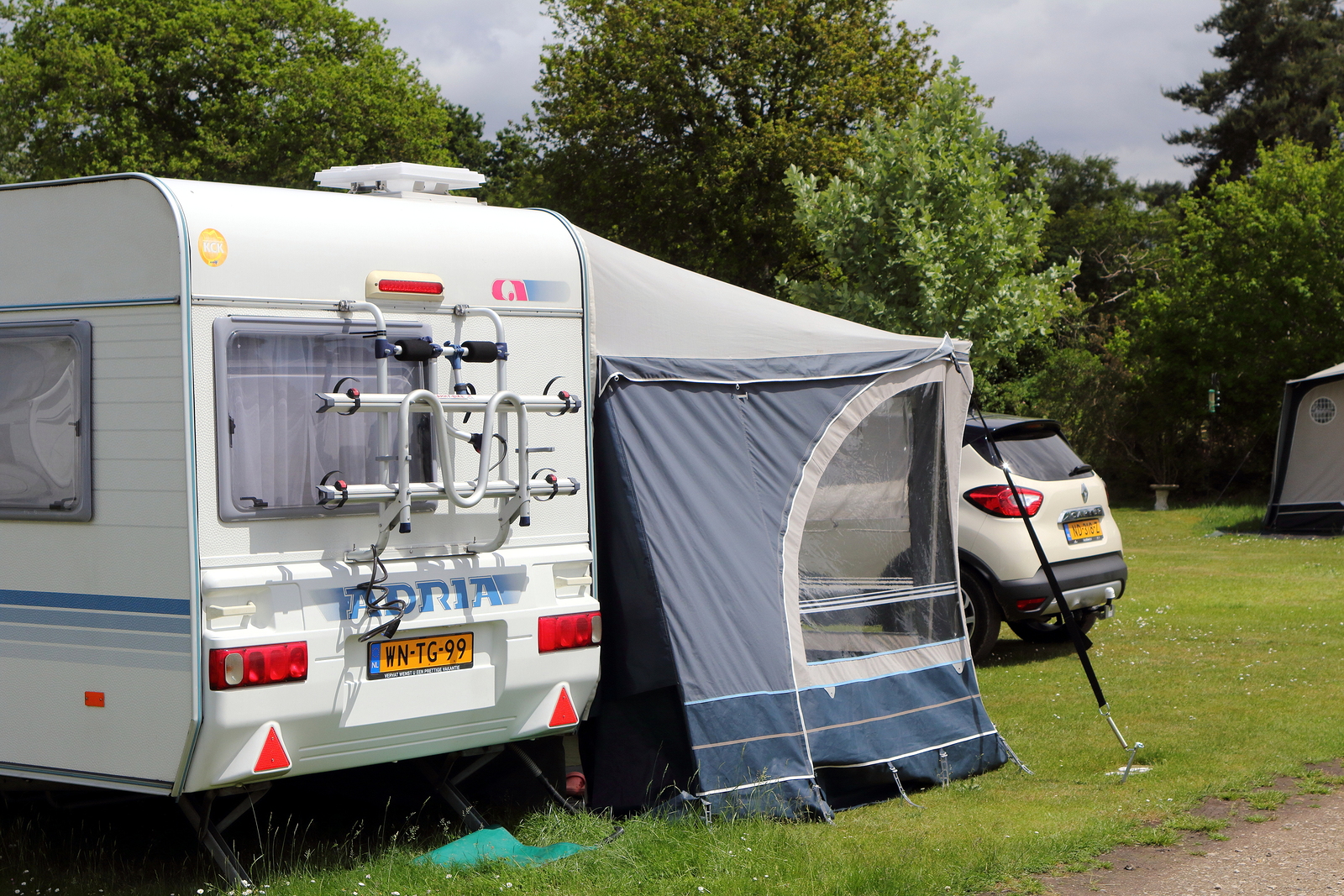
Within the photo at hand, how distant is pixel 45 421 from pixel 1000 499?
6.12 meters

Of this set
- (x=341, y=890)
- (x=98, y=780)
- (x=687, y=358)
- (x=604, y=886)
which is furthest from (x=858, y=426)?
(x=98, y=780)

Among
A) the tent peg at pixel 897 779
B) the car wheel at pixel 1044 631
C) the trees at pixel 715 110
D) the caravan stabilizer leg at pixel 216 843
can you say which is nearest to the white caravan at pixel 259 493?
the caravan stabilizer leg at pixel 216 843

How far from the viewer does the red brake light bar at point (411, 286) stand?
4926 mm

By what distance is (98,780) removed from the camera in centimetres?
455

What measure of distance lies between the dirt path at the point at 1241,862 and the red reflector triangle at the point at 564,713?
190 cm

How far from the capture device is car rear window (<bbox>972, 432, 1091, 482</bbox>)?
9078mm

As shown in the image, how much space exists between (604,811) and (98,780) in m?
2.02

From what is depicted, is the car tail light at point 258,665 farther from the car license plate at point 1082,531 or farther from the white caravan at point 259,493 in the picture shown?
the car license plate at point 1082,531

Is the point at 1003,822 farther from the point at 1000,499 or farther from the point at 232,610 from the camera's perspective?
the point at 1000,499

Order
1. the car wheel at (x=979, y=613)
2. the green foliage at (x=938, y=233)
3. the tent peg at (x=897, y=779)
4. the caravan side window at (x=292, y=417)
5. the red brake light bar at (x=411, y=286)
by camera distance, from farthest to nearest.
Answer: the green foliage at (x=938, y=233), the car wheel at (x=979, y=613), the tent peg at (x=897, y=779), the red brake light bar at (x=411, y=286), the caravan side window at (x=292, y=417)

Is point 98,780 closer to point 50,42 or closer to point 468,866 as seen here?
point 468,866

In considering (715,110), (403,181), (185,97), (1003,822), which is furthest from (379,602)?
(185,97)

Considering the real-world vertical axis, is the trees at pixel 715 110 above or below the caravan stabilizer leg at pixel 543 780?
above

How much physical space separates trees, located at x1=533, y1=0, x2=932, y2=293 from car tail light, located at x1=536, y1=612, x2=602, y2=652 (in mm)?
20841
